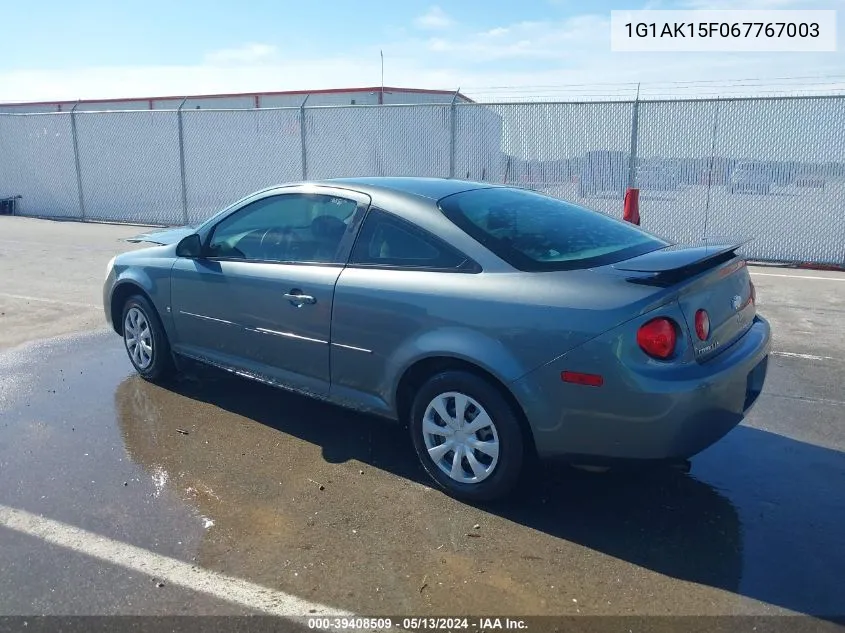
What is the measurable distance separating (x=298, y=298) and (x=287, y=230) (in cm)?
54

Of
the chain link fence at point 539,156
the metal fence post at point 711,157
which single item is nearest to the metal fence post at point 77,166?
the chain link fence at point 539,156

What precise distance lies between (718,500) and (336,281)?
7.53 ft

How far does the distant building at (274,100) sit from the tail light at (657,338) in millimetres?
10624

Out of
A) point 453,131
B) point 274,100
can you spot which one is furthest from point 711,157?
point 274,100

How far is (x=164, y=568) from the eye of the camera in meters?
3.17

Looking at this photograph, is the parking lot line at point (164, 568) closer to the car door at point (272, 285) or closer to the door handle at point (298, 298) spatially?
the car door at point (272, 285)

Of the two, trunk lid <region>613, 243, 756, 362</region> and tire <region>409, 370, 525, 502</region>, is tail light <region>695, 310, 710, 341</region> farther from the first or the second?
tire <region>409, 370, 525, 502</region>

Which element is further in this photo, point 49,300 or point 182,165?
point 182,165

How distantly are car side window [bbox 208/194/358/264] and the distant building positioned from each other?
356 inches

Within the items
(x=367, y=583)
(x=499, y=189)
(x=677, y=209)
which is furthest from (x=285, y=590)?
(x=677, y=209)

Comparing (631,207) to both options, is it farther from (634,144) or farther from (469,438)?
(469,438)

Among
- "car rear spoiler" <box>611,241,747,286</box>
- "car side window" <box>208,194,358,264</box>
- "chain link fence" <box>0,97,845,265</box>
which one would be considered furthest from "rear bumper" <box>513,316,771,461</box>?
"chain link fence" <box>0,97,845,265</box>

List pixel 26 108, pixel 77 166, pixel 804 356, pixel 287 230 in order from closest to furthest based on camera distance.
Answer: pixel 287 230, pixel 804 356, pixel 77 166, pixel 26 108

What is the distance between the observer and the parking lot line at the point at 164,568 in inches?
115
